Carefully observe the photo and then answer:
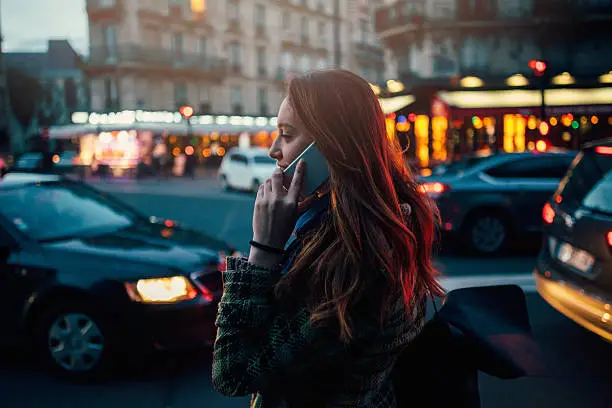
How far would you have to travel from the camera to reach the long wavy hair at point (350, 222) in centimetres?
131

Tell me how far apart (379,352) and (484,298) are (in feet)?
1.19

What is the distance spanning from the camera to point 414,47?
32125mm

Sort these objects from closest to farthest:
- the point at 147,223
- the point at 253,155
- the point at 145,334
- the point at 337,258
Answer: the point at 337,258 → the point at 145,334 → the point at 147,223 → the point at 253,155

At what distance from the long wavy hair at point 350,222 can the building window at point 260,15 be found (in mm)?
50898

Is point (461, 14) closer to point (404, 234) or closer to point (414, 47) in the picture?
point (414, 47)

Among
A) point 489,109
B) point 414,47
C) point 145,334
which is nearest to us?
point 145,334

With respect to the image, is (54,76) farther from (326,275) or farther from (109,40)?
(326,275)

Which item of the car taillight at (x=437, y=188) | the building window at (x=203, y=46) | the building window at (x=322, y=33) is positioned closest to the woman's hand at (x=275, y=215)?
the car taillight at (x=437, y=188)

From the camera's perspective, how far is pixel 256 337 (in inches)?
54.2

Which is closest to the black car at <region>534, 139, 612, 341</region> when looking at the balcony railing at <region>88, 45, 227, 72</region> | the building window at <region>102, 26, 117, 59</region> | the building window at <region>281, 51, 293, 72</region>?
the balcony railing at <region>88, 45, 227, 72</region>

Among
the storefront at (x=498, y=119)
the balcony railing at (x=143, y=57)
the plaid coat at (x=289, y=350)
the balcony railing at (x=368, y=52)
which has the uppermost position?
the balcony railing at (x=368, y=52)

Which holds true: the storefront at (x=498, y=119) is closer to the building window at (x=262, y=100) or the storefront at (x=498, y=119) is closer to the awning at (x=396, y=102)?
the awning at (x=396, y=102)

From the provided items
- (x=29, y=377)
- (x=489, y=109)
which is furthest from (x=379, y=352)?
(x=489, y=109)

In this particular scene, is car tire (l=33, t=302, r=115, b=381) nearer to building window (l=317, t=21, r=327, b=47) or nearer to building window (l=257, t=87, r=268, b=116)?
building window (l=257, t=87, r=268, b=116)
